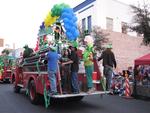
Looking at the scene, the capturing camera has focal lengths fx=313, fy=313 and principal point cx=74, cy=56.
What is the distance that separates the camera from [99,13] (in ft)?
103

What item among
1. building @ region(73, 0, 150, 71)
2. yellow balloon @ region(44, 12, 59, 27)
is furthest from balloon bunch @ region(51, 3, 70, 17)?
building @ region(73, 0, 150, 71)

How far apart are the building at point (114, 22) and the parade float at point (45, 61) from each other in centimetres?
1684

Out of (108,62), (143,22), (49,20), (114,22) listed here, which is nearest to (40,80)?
(108,62)

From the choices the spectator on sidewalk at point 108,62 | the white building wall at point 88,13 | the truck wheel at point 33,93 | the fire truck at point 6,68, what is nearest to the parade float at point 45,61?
the truck wheel at point 33,93

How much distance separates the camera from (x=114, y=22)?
33438 millimetres

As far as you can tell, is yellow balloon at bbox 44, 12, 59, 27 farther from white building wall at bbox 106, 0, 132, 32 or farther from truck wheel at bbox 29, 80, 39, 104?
white building wall at bbox 106, 0, 132, 32

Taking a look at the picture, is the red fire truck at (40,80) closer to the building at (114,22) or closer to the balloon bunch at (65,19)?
the balloon bunch at (65,19)

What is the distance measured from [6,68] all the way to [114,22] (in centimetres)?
1438

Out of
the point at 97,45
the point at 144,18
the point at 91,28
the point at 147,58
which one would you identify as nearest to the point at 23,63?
the point at 147,58

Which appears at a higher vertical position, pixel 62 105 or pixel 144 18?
pixel 144 18

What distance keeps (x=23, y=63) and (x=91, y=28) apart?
56.0 feet

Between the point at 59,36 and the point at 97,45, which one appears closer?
the point at 59,36

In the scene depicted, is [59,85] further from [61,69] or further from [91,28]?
[91,28]

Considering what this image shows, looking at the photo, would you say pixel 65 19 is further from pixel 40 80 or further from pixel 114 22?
pixel 114 22
